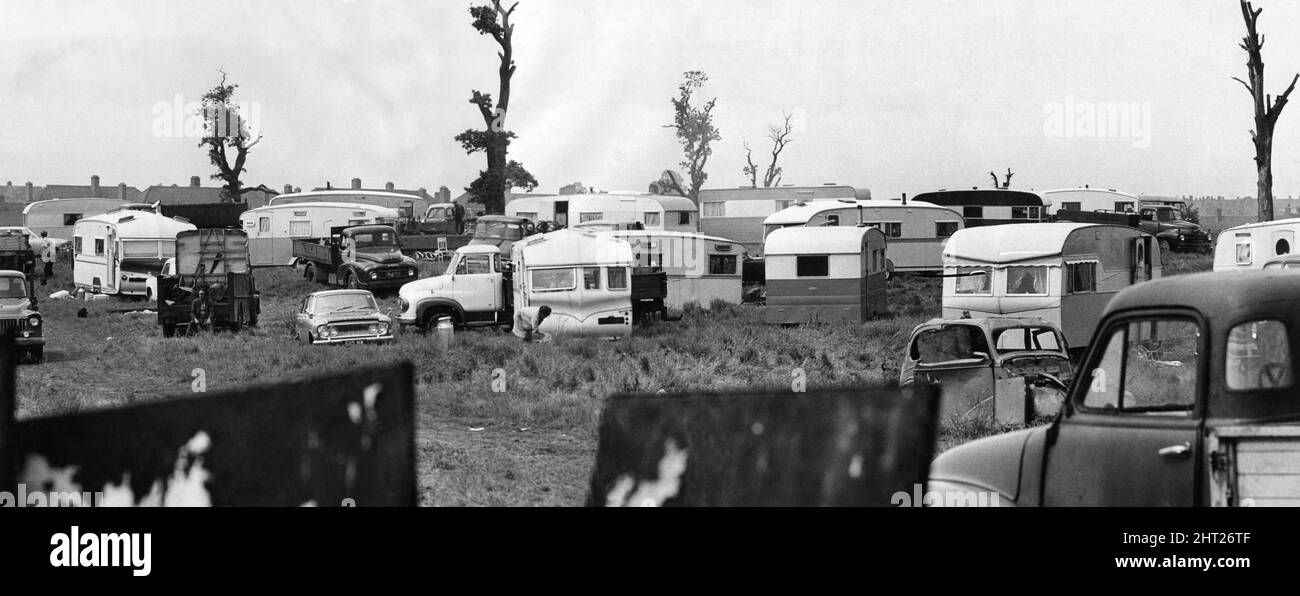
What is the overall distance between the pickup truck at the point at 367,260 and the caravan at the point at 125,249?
4.71m

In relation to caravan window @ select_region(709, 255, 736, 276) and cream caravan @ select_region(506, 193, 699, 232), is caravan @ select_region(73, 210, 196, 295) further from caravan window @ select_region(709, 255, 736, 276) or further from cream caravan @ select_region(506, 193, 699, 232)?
caravan window @ select_region(709, 255, 736, 276)

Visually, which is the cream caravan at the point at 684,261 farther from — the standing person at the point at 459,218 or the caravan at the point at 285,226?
the standing person at the point at 459,218

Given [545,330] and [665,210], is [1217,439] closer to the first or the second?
[545,330]

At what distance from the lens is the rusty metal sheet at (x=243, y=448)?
4141 millimetres

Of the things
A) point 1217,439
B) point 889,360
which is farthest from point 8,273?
point 1217,439

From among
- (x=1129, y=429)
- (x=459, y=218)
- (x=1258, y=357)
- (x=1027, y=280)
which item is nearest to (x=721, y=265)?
(x=1027, y=280)

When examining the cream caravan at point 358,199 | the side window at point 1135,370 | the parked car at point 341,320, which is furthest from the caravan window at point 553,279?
the cream caravan at point 358,199

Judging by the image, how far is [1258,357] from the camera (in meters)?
4.75

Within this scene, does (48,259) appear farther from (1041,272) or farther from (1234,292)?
(1234,292)

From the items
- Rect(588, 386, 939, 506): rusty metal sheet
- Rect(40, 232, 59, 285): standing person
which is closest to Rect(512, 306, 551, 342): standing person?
Rect(588, 386, 939, 506): rusty metal sheet

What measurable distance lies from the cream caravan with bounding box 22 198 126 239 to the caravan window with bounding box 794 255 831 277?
4356 centimetres

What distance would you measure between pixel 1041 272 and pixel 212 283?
1773 centimetres
